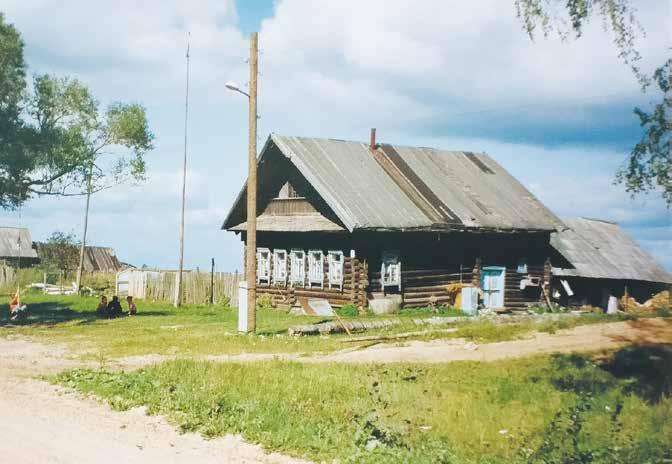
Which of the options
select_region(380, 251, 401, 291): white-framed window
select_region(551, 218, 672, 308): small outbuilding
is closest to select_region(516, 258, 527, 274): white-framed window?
select_region(551, 218, 672, 308): small outbuilding

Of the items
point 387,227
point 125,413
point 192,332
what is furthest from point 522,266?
point 125,413

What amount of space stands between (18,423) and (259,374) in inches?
165

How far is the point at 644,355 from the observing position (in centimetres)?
1282

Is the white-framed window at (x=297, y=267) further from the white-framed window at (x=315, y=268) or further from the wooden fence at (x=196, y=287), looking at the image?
the wooden fence at (x=196, y=287)

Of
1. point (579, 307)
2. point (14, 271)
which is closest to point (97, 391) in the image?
point (579, 307)

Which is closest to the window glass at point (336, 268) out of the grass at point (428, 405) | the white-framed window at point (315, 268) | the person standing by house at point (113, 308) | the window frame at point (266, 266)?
the white-framed window at point (315, 268)

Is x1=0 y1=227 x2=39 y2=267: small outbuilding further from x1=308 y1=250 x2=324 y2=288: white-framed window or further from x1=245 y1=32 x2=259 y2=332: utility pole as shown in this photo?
x1=245 y1=32 x2=259 y2=332: utility pole

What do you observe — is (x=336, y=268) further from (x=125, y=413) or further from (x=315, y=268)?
(x=125, y=413)

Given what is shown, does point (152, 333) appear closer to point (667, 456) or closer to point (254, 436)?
point (254, 436)

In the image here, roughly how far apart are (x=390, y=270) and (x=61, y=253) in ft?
105

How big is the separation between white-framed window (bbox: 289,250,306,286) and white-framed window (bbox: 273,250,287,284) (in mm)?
419

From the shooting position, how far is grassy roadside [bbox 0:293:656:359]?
54.1 ft

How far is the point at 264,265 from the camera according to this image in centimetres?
3162

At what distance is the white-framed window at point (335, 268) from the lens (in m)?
27.5
